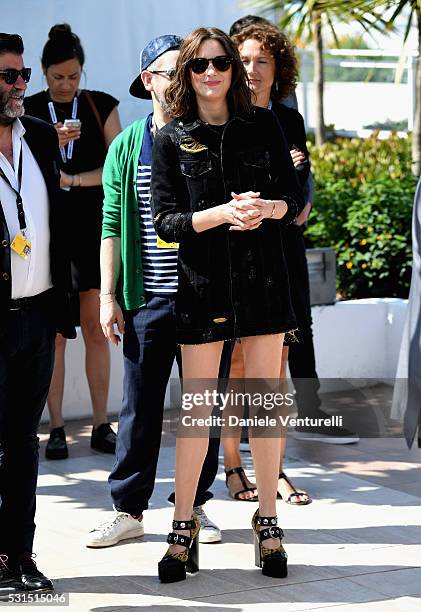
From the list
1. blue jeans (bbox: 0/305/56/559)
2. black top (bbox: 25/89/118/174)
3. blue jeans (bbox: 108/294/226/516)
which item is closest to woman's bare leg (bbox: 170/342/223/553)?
blue jeans (bbox: 108/294/226/516)

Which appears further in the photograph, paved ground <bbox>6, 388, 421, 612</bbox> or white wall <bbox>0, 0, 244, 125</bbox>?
white wall <bbox>0, 0, 244, 125</bbox>

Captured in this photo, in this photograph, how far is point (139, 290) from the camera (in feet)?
15.5

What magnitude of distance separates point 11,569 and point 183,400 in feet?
2.96

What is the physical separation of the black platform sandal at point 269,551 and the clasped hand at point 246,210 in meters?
1.16

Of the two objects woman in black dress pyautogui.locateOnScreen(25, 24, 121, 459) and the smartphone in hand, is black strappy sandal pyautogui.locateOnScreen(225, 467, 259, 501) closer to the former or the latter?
woman in black dress pyautogui.locateOnScreen(25, 24, 121, 459)

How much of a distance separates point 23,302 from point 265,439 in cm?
106

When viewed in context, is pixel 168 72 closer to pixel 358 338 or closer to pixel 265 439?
pixel 265 439

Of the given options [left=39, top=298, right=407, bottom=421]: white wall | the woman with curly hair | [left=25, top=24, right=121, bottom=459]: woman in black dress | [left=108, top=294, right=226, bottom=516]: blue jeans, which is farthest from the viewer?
[left=39, top=298, right=407, bottom=421]: white wall

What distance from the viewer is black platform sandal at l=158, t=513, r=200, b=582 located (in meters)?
4.43

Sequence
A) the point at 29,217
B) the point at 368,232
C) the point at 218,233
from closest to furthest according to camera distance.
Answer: the point at 29,217
the point at 218,233
the point at 368,232

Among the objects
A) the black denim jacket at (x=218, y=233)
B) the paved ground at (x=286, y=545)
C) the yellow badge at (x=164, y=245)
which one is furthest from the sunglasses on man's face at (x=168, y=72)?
the paved ground at (x=286, y=545)

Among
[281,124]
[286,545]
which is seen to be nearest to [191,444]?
[286,545]

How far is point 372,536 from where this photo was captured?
500cm

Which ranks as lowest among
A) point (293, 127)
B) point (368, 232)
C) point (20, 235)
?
point (368, 232)
